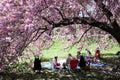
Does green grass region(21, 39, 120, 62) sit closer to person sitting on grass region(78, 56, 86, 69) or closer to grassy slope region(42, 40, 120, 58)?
grassy slope region(42, 40, 120, 58)

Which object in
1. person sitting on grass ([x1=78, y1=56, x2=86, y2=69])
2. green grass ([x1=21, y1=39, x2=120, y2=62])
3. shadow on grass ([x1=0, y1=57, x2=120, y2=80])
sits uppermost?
green grass ([x1=21, y1=39, x2=120, y2=62])

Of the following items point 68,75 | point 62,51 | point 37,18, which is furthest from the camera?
point 62,51

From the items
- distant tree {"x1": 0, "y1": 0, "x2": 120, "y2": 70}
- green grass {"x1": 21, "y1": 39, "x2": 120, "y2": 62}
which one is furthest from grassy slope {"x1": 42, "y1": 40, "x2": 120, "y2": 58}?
distant tree {"x1": 0, "y1": 0, "x2": 120, "y2": 70}

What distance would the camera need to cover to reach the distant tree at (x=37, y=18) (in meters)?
11.4

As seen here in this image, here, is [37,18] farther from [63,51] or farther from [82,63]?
[63,51]

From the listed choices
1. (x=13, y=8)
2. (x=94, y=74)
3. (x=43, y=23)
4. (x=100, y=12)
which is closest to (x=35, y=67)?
(x=94, y=74)

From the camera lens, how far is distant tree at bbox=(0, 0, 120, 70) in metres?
11.4

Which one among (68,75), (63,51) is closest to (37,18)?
(68,75)

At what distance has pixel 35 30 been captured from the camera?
12281mm

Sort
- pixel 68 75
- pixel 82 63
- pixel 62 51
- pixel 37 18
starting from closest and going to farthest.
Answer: pixel 37 18 < pixel 68 75 < pixel 82 63 < pixel 62 51

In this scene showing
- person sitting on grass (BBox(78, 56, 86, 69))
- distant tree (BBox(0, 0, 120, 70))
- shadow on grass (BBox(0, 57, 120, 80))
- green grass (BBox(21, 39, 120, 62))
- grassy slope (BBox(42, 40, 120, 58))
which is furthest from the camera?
grassy slope (BBox(42, 40, 120, 58))

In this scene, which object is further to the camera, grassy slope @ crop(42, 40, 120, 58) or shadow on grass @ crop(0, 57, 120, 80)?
grassy slope @ crop(42, 40, 120, 58)

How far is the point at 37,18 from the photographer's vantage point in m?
12.1

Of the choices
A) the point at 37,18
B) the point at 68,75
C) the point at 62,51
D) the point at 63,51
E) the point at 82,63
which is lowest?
the point at 68,75
